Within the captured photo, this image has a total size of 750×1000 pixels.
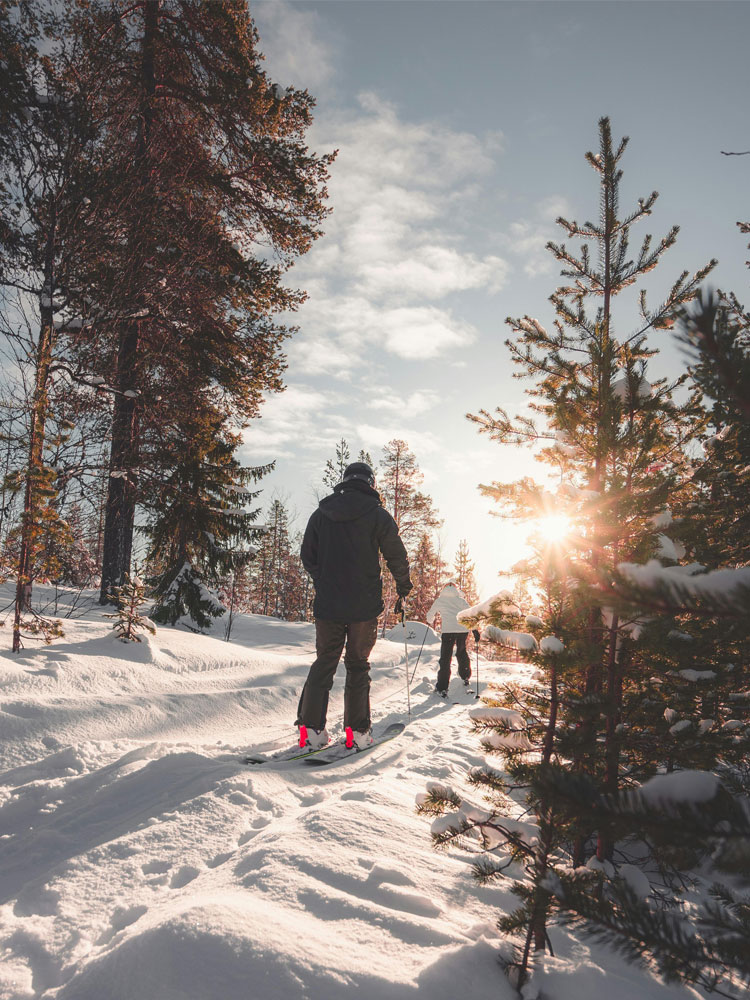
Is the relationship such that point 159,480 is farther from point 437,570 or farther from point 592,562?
point 437,570

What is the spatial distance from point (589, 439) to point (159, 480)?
943 centimetres

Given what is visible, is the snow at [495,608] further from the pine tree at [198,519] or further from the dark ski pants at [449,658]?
the pine tree at [198,519]

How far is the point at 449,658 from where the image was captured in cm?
805

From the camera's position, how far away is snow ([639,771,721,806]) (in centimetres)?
90

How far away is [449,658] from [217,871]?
6316 mm

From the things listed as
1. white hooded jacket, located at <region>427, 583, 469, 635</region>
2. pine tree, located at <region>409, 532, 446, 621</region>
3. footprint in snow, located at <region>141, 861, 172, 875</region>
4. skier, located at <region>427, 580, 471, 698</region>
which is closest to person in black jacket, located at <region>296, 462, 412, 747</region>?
footprint in snow, located at <region>141, 861, 172, 875</region>

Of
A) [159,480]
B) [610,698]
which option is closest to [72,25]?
[159,480]

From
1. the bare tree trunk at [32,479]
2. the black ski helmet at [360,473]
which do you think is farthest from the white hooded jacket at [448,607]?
the bare tree trunk at [32,479]

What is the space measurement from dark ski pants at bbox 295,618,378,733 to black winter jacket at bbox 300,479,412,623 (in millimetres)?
125

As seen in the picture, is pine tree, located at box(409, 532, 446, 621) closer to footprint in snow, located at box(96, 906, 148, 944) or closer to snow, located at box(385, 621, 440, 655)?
snow, located at box(385, 621, 440, 655)

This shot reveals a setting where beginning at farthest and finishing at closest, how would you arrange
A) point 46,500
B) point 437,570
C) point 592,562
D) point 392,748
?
point 437,570
point 46,500
point 392,748
point 592,562

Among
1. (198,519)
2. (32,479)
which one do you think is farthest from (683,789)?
(198,519)

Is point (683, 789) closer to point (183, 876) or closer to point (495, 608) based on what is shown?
point (495, 608)

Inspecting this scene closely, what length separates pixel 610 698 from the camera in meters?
2.13
